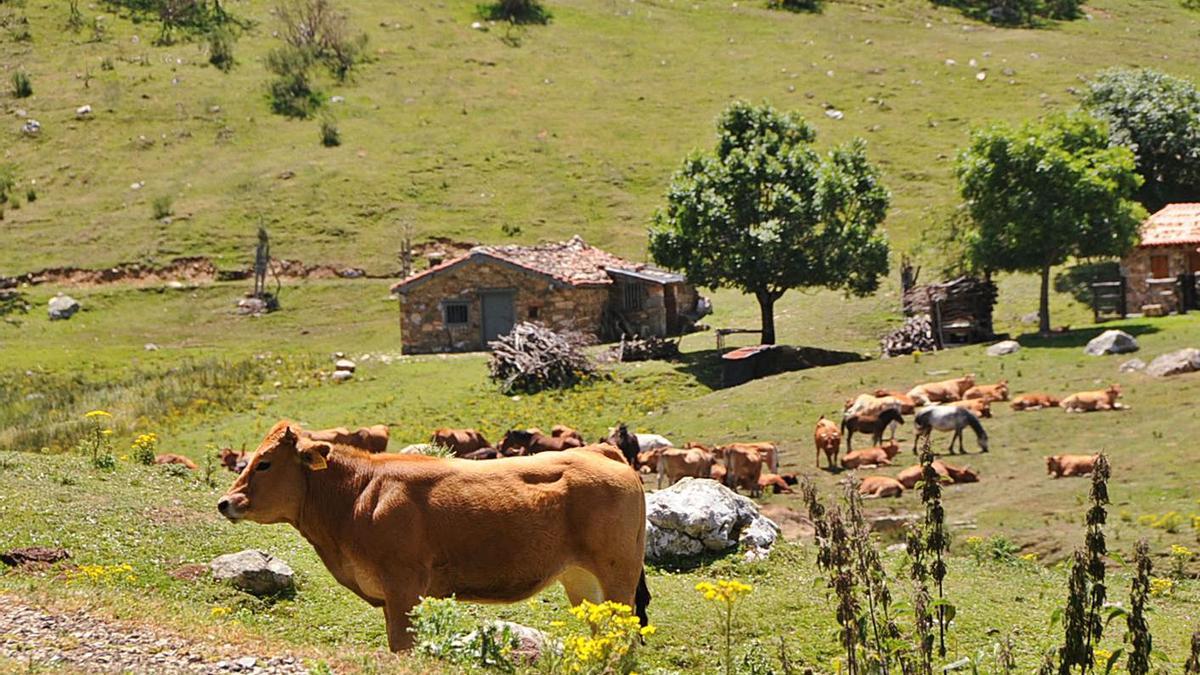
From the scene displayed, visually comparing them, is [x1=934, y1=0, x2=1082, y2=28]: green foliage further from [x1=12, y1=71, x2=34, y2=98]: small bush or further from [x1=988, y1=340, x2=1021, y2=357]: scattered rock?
[x1=988, y1=340, x2=1021, y2=357]: scattered rock

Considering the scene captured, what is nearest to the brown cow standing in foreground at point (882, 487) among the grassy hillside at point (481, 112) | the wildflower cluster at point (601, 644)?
the wildflower cluster at point (601, 644)

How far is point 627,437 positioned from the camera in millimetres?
31641

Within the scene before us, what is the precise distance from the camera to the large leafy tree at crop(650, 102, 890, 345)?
50250mm

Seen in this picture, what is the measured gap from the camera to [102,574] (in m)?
14.0

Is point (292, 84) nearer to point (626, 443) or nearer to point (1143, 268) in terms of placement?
point (1143, 268)

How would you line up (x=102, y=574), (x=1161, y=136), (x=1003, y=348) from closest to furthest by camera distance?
(x=102, y=574)
(x=1003, y=348)
(x=1161, y=136)

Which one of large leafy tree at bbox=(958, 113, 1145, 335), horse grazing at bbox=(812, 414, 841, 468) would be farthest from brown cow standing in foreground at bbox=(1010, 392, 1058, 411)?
Answer: large leafy tree at bbox=(958, 113, 1145, 335)

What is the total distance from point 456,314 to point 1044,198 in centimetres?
2253

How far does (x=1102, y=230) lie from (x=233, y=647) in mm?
41111

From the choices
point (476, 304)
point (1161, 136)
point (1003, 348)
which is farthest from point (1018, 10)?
point (1003, 348)

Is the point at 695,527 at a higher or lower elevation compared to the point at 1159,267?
higher

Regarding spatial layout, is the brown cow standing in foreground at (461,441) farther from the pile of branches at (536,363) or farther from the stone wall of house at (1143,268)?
A: the stone wall of house at (1143,268)

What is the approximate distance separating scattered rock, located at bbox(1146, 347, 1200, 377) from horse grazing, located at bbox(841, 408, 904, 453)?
26.3 ft

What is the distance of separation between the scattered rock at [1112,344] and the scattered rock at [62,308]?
4391 cm
